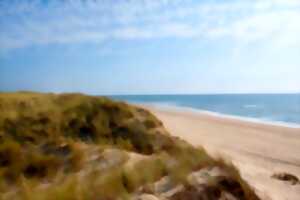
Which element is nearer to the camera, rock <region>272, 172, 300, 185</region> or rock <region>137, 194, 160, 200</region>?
rock <region>137, 194, 160, 200</region>

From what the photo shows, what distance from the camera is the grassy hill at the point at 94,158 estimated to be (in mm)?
6266

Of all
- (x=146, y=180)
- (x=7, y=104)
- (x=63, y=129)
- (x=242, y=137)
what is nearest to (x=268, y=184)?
(x=146, y=180)

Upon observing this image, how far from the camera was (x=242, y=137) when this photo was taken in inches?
775

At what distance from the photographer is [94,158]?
26.0ft

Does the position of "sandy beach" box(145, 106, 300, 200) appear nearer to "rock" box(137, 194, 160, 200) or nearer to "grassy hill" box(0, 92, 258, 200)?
"grassy hill" box(0, 92, 258, 200)

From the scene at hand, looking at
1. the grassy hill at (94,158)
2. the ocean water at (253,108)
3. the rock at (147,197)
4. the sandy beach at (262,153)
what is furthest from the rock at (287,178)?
the ocean water at (253,108)

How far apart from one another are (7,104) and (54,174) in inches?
146

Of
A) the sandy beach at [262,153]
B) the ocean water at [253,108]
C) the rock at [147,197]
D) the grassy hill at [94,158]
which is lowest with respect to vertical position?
the ocean water at [253,108]

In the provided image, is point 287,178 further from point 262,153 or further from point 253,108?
point 253,108

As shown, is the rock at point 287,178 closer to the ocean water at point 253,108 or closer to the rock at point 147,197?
the rock at point 147,197

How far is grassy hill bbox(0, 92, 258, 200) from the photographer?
6266 mm

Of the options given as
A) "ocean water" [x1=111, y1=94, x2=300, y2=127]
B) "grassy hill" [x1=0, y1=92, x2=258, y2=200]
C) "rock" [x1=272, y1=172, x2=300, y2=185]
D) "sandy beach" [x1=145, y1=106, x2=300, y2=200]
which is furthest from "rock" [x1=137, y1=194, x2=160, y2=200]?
"ocean water" [x1=111, y1=94, x2=300, y2=127]

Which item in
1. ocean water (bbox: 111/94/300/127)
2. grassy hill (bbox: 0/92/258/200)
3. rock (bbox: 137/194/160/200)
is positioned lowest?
ocean water (bbox: 111/94/300/127)

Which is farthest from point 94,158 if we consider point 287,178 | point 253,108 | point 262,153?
point 253,108
